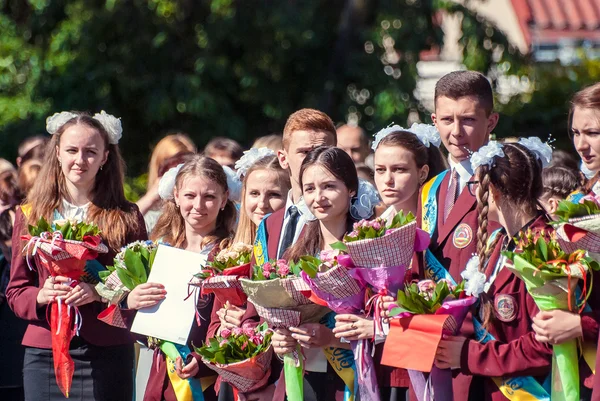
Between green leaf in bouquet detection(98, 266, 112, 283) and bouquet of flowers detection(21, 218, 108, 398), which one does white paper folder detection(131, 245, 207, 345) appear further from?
bouquet of flowers detection(21, 218, 108, 398)

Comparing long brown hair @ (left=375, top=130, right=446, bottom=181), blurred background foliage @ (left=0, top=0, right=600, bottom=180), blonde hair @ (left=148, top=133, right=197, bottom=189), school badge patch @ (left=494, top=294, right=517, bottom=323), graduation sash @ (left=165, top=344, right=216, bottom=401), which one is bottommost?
graduation sash @ (left=165, top=344, right=216, bottom=401)

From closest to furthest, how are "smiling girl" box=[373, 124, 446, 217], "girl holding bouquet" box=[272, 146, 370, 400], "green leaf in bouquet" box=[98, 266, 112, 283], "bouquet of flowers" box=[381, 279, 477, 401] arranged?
"bouquet of flowers" box=[381, 279, 477, 401]
"girl holding bouquet" box=[272, 146, 370, 400]
"smiling girl" box=[373, 124, 446, 217]
"green leaf in bouquet" box=[98, 266, 112, 283]

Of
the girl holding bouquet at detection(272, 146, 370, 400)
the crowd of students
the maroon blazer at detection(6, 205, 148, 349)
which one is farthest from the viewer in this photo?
the maroon blazer at detection(6, 205, 148, 349)

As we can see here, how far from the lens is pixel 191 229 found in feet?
20.1

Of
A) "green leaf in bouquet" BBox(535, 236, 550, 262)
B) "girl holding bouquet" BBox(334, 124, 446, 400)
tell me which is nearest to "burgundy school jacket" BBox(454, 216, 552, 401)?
"green leaf in bouquet" BBox(535, 236, 550, 262)

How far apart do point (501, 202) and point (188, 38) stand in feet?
26.4

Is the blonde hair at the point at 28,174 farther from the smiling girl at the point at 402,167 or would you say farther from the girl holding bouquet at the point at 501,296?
the girl holding bouquet at the point at 501,296

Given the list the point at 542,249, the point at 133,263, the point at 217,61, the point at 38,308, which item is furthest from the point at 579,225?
the point at 217,61

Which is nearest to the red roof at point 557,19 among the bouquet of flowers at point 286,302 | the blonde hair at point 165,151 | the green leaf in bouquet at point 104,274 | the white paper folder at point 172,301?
the blonde hair at point 165,151

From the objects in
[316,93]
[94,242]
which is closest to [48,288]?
[94,242]

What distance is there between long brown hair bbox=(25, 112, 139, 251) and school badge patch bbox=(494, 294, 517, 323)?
228cm

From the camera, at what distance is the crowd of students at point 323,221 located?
4629mm

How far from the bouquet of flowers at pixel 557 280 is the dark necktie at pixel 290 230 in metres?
1.33

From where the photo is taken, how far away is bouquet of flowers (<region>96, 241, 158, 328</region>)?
5.64m
